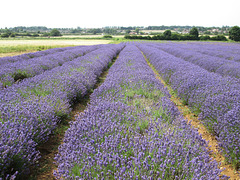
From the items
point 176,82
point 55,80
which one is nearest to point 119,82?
point 55,80

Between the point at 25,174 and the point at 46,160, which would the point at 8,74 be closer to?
the point at 46,160

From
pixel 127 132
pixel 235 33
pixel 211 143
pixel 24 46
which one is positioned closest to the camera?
pixel 127 132

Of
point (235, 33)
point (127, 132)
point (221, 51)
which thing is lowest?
point (221, 51)

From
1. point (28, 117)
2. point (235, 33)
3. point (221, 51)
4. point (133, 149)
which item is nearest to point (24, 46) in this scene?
point (221, 51)

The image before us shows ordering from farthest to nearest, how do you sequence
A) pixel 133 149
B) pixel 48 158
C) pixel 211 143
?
pixel 211 143
pixel 48 158
pixel 133 149

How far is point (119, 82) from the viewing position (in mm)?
4184

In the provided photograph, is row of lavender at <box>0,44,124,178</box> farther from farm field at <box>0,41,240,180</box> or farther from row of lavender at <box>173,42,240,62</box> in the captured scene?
row of lavender at <box>173,42,240,62</box>

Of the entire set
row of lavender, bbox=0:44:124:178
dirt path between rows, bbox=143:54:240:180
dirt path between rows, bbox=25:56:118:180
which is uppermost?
row of lavender, bbox=0:44:124:178

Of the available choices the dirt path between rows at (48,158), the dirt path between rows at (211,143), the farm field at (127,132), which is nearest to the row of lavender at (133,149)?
the farm field at (127,132)

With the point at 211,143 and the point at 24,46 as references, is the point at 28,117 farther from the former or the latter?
the point at 24,46

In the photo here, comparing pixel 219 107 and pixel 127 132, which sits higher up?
pixel 127 132

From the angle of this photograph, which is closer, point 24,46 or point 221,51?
point 221,51

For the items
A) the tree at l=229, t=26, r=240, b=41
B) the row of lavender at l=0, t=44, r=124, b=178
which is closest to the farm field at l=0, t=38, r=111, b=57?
the row of lavender at l=0, t=44, r=124, b=178

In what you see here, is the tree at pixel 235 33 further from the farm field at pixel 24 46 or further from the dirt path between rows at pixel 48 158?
the dirt path between rows at pixel 48 158
